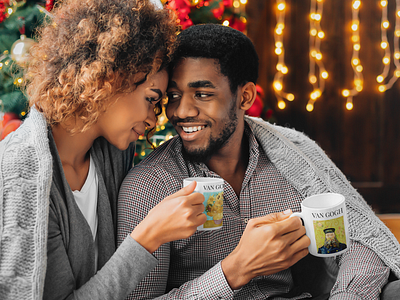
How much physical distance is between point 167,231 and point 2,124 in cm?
159

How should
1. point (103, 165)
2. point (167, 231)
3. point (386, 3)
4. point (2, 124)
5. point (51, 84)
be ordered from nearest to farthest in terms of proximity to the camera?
point (167, 231)
point (51, 84)
point (103, 165)
point (2, 124)
point (386, 3)

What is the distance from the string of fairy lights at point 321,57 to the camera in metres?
3.25

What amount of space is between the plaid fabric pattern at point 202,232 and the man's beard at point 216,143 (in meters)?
0.04

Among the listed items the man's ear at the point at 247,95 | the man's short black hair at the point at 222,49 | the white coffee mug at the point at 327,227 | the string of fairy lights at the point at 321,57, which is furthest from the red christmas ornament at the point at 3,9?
the white coffee mug at the point at 327,227

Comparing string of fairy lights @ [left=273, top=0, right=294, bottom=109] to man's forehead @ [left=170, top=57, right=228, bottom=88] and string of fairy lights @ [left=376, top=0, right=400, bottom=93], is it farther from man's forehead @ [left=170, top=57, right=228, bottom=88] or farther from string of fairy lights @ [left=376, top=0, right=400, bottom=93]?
man's forehead @ [left=170, top=57, right=228, bottom=88]

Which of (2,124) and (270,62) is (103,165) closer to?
(2,124)

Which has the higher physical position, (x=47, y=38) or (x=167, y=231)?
(x=47, y=38)

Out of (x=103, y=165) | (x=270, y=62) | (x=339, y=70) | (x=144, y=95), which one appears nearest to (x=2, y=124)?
(x=103, y=165)

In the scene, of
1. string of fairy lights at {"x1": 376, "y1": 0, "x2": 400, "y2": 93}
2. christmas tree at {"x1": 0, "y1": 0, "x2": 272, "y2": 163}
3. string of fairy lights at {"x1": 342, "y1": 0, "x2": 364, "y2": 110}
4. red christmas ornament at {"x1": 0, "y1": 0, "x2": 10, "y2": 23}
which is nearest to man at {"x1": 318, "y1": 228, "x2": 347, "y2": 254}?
christmas tree at {"x1": 0, "y1": 0, "x2": 272, "y2": 163}

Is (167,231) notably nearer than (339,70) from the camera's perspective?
Yes

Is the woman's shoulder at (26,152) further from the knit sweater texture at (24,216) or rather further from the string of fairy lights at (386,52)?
the string of fairy lights at (386,52)

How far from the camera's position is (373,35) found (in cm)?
329

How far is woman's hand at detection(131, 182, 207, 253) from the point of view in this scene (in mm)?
910

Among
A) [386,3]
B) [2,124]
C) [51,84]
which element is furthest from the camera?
[386,3]
